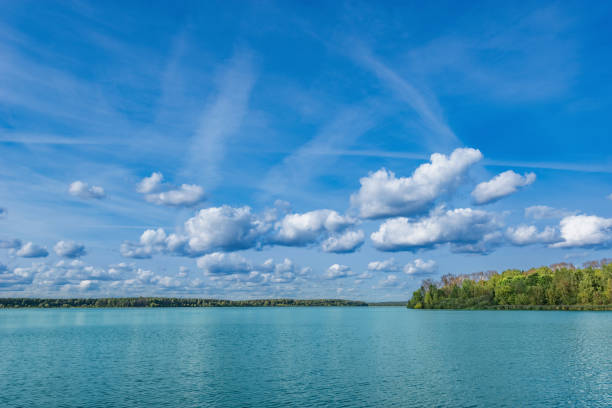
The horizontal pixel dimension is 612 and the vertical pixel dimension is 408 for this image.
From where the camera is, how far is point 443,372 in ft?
152

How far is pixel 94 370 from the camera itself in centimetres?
4912

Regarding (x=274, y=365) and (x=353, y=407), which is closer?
(x=353, y=407)

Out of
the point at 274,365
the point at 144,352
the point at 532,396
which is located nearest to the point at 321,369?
the point at 274,365

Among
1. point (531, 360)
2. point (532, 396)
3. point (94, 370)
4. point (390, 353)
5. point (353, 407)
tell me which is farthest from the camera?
point (390, 353)

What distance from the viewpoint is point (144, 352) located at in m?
64.8

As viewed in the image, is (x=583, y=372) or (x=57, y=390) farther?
(x=583, y=372)

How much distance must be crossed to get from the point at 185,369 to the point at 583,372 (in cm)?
4217

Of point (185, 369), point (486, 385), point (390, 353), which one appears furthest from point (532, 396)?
point (185, 369)

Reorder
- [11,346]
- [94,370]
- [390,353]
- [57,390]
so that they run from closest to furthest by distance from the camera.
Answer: [57,390], [94,370], [390,353], [11,346]

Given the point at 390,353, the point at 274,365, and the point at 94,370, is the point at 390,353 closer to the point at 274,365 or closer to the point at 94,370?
the point at 274,365

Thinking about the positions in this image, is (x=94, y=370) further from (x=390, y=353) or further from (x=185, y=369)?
(x=390, y=353)

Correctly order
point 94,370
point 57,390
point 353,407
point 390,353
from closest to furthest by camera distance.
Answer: point 353,407 → point 57,390 → point 94,370 → point 390,353

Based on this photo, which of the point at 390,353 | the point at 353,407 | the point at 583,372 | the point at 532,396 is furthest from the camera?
the point at 390,353

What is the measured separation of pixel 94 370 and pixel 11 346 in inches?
1521
